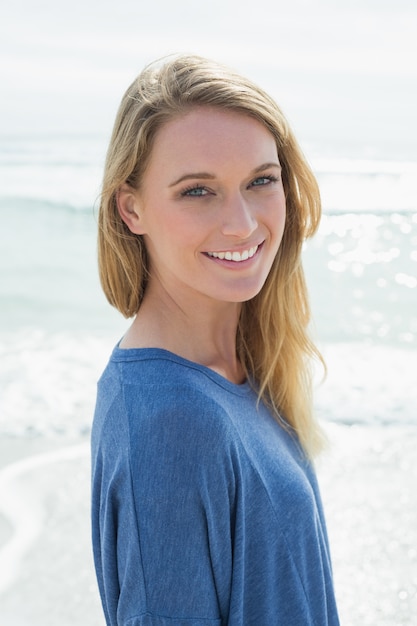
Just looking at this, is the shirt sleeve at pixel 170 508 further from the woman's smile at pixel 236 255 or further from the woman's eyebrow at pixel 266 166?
the woman's eyebrow at pixel 266 166

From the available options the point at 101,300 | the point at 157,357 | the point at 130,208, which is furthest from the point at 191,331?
the point at 101,300

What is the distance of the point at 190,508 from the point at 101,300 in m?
8.76

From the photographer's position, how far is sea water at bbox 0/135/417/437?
22.4 ft

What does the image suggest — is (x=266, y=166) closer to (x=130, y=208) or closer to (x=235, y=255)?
(x=235, y=255)

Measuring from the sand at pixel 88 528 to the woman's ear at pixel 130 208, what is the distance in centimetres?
260

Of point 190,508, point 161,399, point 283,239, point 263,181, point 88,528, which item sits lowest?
point 88,528

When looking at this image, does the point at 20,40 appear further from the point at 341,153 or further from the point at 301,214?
the point at 301,214

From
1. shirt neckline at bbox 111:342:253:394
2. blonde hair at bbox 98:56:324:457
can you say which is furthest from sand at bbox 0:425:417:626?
shirt neckline at bbox 111:342:253:394

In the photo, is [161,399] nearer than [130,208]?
Yes

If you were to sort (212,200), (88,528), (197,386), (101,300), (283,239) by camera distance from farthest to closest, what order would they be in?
(101,300) < (88,528) < (283,239) < (212,200) < (197,386)

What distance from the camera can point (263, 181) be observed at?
1.87 m

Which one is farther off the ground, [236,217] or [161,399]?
[236,217]

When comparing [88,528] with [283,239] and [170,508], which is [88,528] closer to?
[283,239]

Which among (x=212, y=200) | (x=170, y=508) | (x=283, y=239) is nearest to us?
(x=170, y=508)
